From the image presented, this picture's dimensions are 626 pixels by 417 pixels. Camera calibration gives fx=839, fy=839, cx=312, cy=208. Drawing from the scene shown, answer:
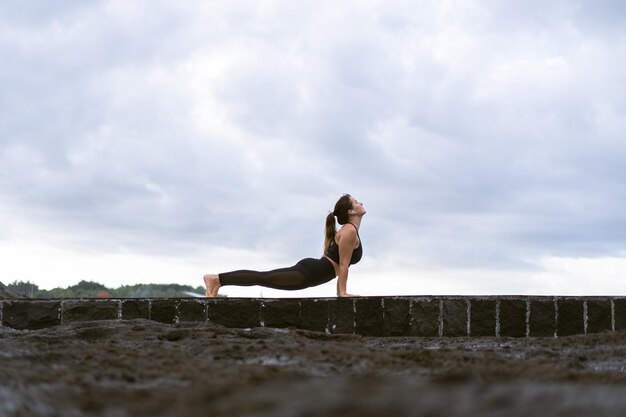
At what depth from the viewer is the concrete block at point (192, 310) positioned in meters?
7.33

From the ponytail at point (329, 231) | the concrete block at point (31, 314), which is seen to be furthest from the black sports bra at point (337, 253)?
the concrete block at point (31, 314)

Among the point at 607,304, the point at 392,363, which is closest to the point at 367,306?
the point at 607,304

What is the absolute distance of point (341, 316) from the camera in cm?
723

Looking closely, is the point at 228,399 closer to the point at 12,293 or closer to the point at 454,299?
the point at 454,299

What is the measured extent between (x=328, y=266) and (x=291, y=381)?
24.4ft

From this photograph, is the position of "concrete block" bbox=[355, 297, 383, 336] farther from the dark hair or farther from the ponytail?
the ponytail

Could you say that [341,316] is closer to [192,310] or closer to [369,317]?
[369,317]

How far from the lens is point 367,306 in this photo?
284 inches

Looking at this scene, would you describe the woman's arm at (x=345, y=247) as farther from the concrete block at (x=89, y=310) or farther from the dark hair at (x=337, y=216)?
the concrete block at (x=89, y=310)

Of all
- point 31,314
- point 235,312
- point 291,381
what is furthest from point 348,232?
point 291,381

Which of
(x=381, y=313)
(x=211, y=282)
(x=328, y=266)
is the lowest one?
(x=381, y=313)

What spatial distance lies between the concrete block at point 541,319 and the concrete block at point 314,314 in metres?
1.81

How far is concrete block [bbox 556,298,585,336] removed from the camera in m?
7.44

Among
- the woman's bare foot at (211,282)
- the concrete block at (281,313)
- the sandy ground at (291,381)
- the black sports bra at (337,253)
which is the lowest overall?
the sandy ground at (291,381)
